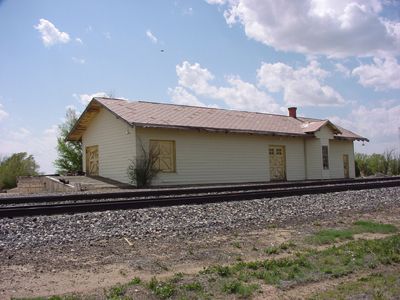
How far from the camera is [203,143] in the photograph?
2539 centimetres

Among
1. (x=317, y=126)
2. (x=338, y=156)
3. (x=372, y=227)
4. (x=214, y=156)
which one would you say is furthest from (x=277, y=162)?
(x=372, y=227)

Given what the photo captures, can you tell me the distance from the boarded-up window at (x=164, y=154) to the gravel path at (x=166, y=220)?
1090cm

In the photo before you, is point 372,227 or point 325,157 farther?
point 325,157

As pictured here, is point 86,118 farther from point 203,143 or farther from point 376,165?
point 376,165

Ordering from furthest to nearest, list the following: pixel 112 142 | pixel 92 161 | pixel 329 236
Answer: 1. pixel 92 161
2. pixel 112 142
3. pixel 329 236

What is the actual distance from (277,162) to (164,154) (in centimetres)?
874

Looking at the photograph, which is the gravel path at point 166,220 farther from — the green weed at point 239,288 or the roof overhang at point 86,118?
the roof overhang at point 86,118

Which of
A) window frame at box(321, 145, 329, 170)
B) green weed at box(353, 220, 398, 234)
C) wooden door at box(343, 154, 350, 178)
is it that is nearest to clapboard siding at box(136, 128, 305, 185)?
window frame at box(321, 145, 329, 170)

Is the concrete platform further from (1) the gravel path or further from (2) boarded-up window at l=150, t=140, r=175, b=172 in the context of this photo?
(1) the gravel path

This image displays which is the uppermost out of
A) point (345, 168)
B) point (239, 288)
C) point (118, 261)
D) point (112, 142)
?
point (112, 142)

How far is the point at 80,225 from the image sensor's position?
899 centimetres

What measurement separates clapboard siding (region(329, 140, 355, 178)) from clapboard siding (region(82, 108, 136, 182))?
15.5 meters

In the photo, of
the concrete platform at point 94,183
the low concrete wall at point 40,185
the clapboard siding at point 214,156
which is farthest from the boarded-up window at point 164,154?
the low concrete wall at point 40,185

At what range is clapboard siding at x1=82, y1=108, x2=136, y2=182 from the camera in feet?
78.3
